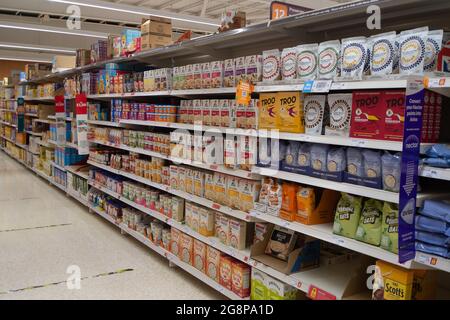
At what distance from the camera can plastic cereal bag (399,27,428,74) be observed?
1.82 metres

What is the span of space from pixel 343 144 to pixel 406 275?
706mm

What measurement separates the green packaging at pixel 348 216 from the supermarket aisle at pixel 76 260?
1.47m

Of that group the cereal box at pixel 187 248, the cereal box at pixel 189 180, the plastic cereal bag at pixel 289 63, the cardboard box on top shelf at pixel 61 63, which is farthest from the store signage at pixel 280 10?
the cardboard box on top shelf at pixel 61 63

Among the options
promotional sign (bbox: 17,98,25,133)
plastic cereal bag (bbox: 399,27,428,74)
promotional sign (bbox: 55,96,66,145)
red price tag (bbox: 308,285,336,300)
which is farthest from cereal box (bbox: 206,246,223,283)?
promotional sign (bbox: 17,98,25,133)

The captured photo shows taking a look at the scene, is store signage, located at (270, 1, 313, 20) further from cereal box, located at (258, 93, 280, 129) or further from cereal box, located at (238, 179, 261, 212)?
cereal box, located at (238, 179, 261, 212)

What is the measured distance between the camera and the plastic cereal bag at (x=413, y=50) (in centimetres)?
182

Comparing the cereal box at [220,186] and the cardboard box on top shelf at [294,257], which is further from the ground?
the cereal box at [220,186]

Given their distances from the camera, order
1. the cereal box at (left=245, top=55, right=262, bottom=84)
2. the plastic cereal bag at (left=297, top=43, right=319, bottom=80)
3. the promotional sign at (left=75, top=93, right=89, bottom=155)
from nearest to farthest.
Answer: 1. the plastic cereal bag at (left=297, top=43, right=319, bottom=80)
2. the cereal box at (left=245, top=55, right=262, bottom=84)
3. the promotional sign at (left=75, top=93, right=89, bottom=155)

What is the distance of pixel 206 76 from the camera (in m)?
3.26

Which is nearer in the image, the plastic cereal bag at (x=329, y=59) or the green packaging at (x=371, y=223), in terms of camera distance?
the green packaging at (x=371, y=223)

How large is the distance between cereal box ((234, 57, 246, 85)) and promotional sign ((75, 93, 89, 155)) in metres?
3.52

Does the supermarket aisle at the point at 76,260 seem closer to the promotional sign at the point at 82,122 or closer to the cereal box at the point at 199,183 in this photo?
the cereal box at the point at 199,183

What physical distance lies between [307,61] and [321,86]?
0.26 m
